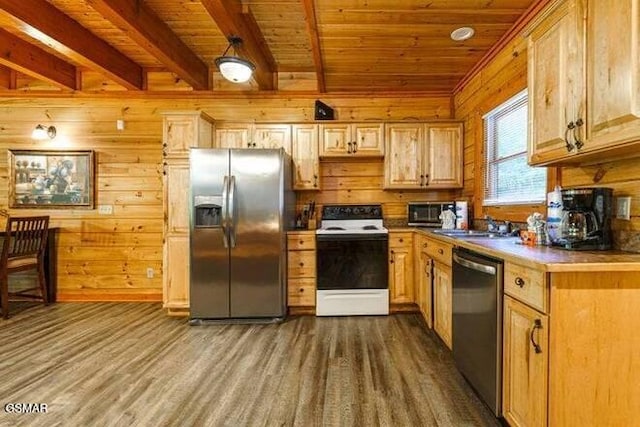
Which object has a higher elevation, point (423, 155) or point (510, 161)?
point (423, 155)

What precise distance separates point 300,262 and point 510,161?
2.24 metres

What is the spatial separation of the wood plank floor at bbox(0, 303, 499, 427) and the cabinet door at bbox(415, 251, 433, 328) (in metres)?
0.17

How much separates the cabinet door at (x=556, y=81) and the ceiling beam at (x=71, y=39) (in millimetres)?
3628

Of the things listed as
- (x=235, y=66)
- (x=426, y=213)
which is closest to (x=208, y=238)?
(x=235, y=66)

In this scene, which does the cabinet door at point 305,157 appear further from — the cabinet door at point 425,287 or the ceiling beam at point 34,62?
the ceiling beam at point 34,62

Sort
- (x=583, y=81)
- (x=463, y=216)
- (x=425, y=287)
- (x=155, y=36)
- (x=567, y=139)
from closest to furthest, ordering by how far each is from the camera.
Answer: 1. (x=583, y=81)
2. (x=567, y=139)
3. (x=155, y=36)
4. (x=425, y=287)
5. (x=463, y=216)

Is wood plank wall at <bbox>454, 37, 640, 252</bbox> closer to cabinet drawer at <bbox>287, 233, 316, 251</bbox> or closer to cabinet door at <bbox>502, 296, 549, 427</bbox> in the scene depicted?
cabinet door at <bbox>502, 296, 549, 427</bbox>

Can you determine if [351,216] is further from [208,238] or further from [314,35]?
[314,35]

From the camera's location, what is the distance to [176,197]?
3.60 metres

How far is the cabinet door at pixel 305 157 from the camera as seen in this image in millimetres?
3955

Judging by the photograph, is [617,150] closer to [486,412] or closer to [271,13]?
[486,412]

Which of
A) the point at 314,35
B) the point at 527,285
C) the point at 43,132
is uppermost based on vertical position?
the point at 314,35

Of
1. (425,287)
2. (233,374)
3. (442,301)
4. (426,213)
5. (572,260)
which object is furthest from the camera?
(426,213)

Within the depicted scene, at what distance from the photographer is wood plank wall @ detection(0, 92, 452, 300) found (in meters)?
4.25
